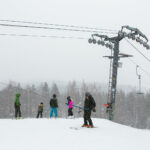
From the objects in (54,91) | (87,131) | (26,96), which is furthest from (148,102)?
(87,131)

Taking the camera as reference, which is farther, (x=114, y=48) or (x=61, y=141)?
(x=114, y=48)

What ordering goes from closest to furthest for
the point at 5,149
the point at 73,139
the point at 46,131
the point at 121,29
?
the point at 5,149 < the point at 73,139 < the point at 46,131 < the point at 121,29

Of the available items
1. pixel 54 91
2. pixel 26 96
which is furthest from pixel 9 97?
pixel 54 91

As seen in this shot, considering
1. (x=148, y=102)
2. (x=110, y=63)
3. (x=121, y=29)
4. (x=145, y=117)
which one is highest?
(x=121, y=29)

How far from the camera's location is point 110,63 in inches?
667

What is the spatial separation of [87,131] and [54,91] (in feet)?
231

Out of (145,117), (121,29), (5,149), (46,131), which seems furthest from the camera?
(145,117)

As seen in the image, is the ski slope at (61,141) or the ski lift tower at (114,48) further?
the ski lift tower at (114,48)

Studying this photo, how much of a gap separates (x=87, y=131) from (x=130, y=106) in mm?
72659

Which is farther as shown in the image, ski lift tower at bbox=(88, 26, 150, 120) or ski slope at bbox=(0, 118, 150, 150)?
ski lift tower at bbox=(88, 26, 150, 120)

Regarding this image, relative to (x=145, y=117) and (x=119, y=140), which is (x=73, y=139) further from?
(x=145, y=117)

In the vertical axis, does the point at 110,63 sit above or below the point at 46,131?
above

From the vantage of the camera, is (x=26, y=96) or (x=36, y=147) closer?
(x=36, y=147)

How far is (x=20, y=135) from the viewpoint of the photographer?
8.77 m
